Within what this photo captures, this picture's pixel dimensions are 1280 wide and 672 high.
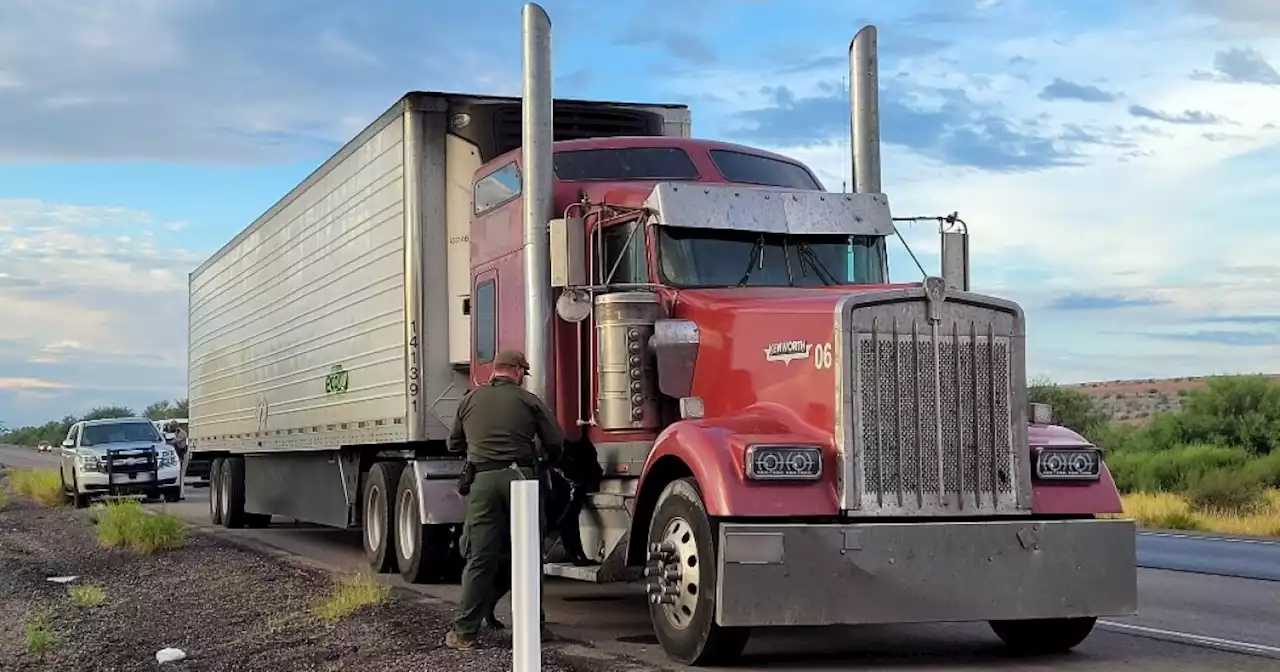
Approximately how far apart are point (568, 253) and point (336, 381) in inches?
267

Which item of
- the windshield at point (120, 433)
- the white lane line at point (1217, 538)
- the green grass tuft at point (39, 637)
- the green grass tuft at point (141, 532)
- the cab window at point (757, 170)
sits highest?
the cab window at point (757, 170)

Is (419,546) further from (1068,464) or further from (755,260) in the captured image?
(1068,464)

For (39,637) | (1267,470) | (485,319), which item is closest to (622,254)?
(485,319)

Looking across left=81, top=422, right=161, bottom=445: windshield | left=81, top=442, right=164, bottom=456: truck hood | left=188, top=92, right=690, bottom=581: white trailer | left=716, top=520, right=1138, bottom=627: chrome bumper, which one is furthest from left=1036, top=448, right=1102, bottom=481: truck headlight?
left=81, top=422, right=161, bottom=445: windshield

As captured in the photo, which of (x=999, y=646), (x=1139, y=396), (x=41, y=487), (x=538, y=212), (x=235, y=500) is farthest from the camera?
(x=1139, y=396)

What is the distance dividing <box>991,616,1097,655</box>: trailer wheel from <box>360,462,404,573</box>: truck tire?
21.4 feet

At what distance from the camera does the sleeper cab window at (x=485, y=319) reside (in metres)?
12.4

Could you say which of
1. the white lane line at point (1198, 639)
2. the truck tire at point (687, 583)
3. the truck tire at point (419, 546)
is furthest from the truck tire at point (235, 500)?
the white lane line at point (1198, 639)

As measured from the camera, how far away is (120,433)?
99.2 ft

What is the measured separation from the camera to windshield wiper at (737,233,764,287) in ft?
34.3

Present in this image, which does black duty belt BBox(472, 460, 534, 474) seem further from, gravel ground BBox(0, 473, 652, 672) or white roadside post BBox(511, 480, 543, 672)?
white roadside post BBox(511, 480, 543, 672)

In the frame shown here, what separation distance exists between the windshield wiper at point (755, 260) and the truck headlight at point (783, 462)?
2203mm

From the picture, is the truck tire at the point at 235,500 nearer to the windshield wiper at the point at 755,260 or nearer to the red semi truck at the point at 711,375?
the red semi truck at the point at 711,375

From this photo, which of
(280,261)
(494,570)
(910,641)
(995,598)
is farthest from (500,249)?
(280,261)
